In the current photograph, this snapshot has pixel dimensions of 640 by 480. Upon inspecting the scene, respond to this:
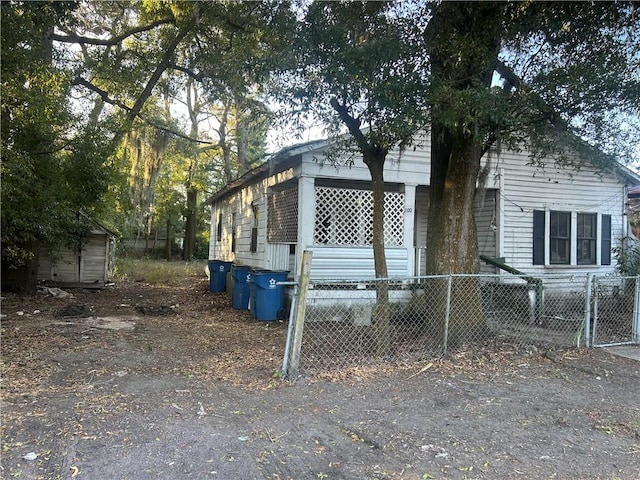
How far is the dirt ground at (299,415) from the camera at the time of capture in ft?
10.3

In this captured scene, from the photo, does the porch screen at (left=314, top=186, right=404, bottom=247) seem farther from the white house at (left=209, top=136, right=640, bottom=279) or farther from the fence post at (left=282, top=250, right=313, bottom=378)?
the fence post at (left=282, top=250, right=313, bottom=378)

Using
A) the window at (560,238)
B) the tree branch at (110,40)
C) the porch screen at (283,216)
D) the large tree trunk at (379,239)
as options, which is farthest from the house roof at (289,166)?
the tree branch at (110,40)

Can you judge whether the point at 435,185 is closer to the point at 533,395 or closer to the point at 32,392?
the point at 533,395

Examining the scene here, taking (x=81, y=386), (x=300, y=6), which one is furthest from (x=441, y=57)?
Answer: (x=81, y=386)

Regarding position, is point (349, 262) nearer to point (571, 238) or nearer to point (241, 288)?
point (241, 288)

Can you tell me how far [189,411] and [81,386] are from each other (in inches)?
54.1

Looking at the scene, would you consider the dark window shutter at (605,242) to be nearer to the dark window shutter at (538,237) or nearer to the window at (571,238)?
the window at (571,238)

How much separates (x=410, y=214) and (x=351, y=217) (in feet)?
3.93

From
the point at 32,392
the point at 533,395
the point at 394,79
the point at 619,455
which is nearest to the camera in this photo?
the point at 619,455

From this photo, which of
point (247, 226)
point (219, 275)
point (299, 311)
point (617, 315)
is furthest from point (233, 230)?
point (299, 311)

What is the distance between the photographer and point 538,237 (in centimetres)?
1110

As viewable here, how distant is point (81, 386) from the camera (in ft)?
15.4

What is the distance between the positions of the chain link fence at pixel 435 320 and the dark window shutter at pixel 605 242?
1.55 m

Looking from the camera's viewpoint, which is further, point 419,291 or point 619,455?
point 419,291
